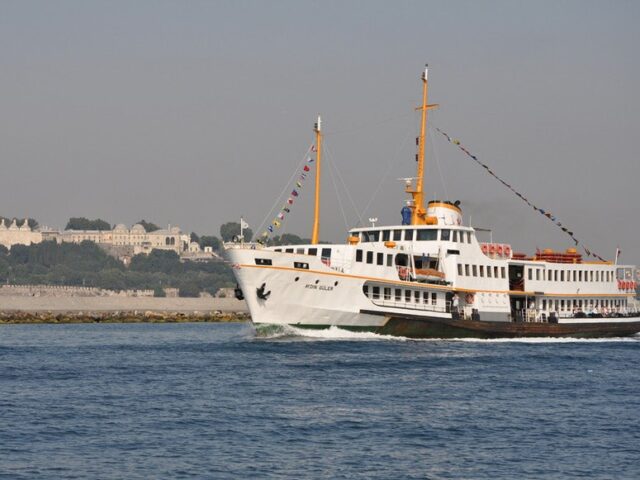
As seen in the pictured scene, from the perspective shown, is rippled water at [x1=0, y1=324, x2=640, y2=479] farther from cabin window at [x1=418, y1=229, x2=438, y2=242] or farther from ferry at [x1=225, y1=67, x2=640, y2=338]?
cabin window at [x1=418, y1=229, x2=438, y2=242]

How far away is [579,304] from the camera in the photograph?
2542 inches

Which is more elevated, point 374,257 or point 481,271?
point 374,257

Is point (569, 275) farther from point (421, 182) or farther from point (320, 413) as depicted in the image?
point (320, 413)

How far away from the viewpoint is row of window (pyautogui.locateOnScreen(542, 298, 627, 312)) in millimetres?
62394

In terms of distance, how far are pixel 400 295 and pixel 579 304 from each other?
15549mm

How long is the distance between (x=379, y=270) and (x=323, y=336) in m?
4.45

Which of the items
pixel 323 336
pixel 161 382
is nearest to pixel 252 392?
pixel 161 382

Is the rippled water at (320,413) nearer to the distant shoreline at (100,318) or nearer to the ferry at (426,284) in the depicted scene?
the ferry at (426,284)

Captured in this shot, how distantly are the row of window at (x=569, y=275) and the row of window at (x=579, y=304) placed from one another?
1.29 m

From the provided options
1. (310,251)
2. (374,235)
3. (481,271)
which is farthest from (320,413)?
(481,271)

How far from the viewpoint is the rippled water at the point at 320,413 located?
2428 cm

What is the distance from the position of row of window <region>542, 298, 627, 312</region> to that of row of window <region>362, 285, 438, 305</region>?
9.71m

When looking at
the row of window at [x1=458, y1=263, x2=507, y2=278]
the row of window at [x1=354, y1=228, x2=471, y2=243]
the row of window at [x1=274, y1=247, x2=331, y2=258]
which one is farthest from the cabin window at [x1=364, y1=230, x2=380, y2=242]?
the row of window at [x1=274, y1=247, x2=331, y2=258]

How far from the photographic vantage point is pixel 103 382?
37.1 meters
